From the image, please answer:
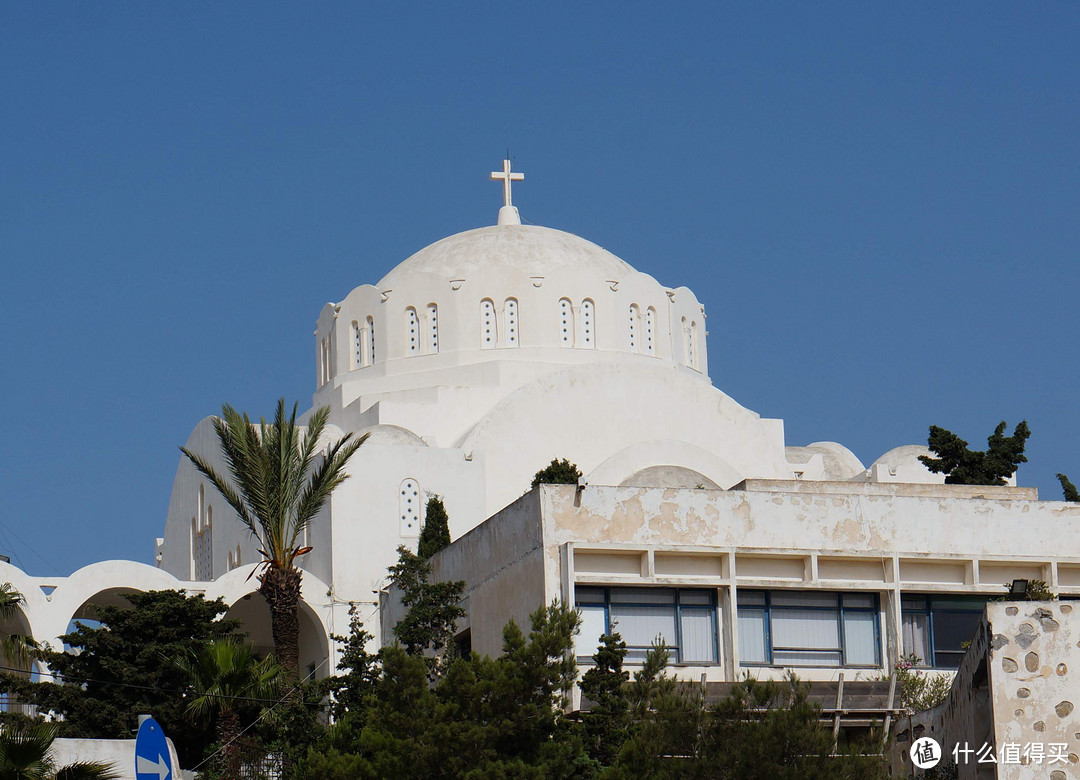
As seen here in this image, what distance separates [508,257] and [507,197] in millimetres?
4061

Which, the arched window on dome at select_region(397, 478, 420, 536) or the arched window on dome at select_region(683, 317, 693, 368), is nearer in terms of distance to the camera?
the arched window on dome at select_region(397, 478, 420, 536)

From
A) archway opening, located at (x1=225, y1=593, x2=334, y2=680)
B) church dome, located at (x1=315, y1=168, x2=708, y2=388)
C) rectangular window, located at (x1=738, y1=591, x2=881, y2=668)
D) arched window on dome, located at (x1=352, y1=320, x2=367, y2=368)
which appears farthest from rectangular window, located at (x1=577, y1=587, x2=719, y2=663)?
arched window on dome, located at (x1=352, y1=320, x2=367, y2=368)

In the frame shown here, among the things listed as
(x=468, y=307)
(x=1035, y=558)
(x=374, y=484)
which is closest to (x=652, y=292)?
(x=468, y=307)

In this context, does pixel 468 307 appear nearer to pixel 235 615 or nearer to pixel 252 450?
pixel 235 615

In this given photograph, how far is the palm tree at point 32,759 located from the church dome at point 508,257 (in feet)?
61.6

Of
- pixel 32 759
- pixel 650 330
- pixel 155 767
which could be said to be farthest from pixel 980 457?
pixel 155 767

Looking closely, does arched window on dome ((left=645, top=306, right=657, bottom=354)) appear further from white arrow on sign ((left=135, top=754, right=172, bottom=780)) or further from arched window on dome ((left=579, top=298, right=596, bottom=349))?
white arrow on sign ((left=135, top=754, right=172, bottom=780))

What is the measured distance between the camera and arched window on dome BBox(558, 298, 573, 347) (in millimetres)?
35656

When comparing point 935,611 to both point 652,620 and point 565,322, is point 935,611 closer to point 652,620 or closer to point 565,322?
point 652,620

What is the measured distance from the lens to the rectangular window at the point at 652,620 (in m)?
20.4

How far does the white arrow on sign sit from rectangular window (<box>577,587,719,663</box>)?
10798 mm

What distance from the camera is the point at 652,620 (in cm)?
2069

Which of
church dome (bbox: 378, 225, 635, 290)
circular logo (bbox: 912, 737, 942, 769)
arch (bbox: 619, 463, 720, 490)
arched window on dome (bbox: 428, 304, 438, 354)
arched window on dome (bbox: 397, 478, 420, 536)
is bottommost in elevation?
circular logo (bbox: 912, 737, 942, 769)

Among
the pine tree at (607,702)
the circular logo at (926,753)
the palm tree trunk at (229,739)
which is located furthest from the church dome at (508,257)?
the circular logo at (926,753)
